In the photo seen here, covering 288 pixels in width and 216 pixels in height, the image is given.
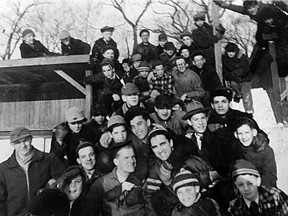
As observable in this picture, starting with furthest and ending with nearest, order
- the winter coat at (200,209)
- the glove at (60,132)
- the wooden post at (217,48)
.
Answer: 1. the wooden post at (217,48)
2. the glove at (60,132)
3. the winter coat at (200,209)

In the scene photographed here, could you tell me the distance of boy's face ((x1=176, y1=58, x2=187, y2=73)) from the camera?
1627 mm

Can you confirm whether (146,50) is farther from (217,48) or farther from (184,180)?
(184,180)

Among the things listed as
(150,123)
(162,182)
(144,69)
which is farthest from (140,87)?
(162,182)

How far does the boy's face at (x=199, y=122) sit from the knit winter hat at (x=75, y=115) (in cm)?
44

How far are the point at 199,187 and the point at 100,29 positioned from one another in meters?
0.85

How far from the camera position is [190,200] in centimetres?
128

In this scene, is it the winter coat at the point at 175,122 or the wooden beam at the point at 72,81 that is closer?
the winter coat at the point at 175,122

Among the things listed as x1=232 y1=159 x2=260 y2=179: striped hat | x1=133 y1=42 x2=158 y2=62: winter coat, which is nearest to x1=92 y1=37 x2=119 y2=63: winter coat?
x1=133 y1=42 x2=158 y2=62: winter coat

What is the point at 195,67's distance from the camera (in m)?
1.63

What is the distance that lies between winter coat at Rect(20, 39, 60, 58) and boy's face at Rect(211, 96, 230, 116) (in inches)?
29.9

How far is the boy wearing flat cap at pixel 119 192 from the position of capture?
1320 mm

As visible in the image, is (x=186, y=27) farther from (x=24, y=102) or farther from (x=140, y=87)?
(x=24, y=102)

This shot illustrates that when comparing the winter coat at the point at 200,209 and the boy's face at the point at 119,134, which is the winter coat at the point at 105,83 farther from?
the winter coat at the point at 200,209

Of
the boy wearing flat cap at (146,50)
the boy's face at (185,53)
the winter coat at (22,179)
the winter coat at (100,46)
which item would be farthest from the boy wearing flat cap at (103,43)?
the winter coat at (22,179)
